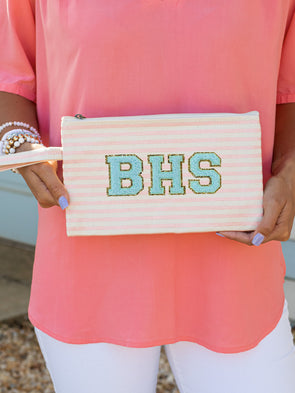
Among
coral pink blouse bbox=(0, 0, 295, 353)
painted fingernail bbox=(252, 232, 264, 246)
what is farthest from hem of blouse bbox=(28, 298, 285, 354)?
painted fingernail bbox=(252, 232, 264, 246)

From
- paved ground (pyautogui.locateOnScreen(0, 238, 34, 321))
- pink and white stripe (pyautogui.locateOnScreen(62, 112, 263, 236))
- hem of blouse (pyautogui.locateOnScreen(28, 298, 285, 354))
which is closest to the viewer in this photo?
pink and white stripe (pyautogui.locateOnScreen(62, 112, 263, 236))

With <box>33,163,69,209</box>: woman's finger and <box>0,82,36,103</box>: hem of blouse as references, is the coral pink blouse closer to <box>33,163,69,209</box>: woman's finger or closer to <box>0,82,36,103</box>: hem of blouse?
<box>0,82,36,103</box>: hem of blouse

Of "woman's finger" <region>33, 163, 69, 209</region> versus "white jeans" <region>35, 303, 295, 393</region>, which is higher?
"woman's finger" <region>33, 163, 69, 209</region>

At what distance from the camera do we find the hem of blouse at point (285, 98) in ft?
3.71

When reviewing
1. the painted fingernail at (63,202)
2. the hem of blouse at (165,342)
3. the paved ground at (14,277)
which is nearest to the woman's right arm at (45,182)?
the painted fingernail at (63,202)

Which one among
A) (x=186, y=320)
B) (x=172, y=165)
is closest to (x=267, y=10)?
(x=172, y=165)

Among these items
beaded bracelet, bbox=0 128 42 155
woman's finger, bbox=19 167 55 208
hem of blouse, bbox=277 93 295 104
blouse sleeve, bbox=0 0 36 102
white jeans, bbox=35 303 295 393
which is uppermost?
blouse sleeve, bbox=0 0 36 102

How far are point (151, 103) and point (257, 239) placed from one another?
1.05ft

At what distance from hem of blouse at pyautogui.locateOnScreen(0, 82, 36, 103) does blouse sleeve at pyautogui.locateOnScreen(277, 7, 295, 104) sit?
54 cm

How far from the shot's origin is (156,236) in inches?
40.3

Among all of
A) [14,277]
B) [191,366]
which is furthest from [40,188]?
[14,277]

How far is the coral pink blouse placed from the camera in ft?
3.11

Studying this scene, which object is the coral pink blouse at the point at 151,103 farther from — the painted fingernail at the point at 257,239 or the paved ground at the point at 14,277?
the paved ground at the point at 14,277

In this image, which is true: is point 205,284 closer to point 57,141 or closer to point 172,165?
point 172,165
